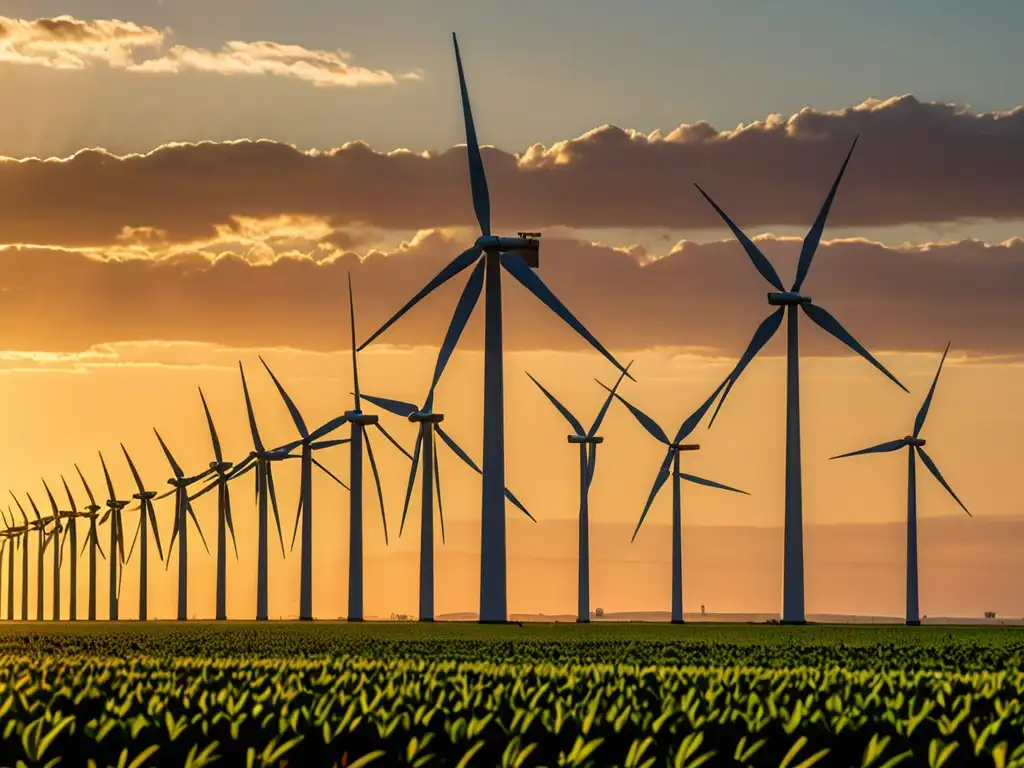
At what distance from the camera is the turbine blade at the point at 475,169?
10138 cm

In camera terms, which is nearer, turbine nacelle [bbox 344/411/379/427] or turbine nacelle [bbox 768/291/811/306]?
turbine nacelle [bbox 768/291/811/306]

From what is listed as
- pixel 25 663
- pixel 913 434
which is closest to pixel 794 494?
pixel 913 434

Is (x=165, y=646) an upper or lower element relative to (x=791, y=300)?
lower

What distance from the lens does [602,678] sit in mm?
32656

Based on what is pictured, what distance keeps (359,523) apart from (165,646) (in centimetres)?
6387

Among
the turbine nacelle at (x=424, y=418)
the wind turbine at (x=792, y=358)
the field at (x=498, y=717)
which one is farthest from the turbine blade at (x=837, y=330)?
the field at (x=498, y=717)

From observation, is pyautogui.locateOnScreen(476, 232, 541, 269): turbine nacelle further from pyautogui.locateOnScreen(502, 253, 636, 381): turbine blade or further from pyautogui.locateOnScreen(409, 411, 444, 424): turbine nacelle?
pyautogui.locateOnScreen(409, 411, 444, 424): turbine nacelle

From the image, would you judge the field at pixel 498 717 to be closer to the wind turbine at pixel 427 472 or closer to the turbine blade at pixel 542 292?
the turbine blade at pixel 542 292

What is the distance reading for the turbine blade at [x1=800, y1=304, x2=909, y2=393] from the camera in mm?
101750

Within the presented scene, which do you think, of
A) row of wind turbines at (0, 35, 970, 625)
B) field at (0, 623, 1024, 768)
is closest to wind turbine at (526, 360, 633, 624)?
row of wind turbines at (0, 35, 970, 625)

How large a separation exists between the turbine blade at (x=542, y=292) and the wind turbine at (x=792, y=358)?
14794 millimetres

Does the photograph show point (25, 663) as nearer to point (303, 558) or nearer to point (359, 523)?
point (359, 523)

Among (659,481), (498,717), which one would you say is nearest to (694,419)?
(659,481)

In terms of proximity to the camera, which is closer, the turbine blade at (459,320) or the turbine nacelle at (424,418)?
the turbine blade at (459,320)
